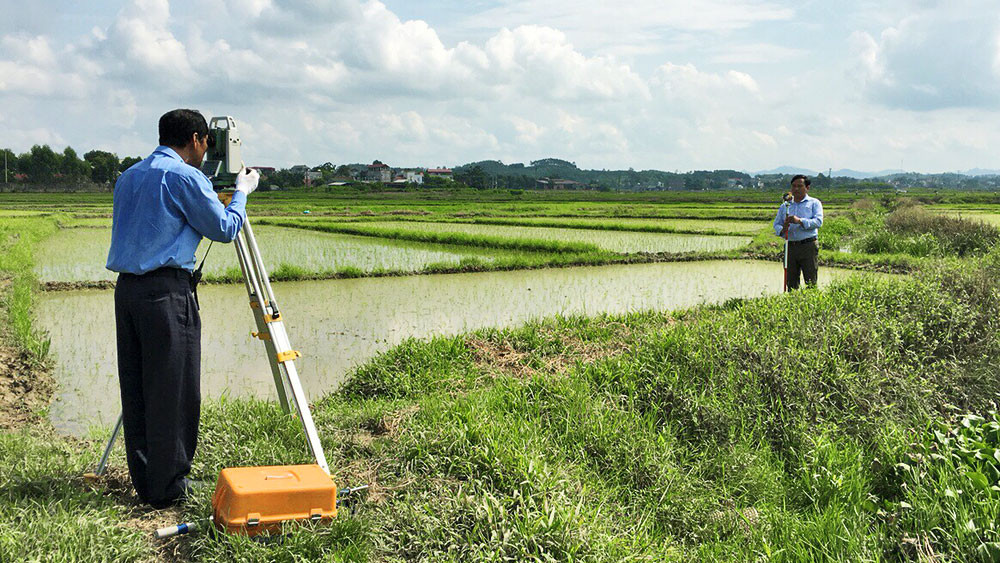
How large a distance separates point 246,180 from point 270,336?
27.5 inches

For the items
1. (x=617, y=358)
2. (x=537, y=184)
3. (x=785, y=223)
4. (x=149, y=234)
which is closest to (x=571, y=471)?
(x=617, y=358)

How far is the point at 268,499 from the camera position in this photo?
2500mm

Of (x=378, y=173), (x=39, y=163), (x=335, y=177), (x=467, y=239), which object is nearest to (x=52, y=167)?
(x=39, y=163)

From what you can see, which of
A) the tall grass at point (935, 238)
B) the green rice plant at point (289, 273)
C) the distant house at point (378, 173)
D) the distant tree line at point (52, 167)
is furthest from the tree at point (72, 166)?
the tall grass at point (935, 238)

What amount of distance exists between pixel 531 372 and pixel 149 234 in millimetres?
3058

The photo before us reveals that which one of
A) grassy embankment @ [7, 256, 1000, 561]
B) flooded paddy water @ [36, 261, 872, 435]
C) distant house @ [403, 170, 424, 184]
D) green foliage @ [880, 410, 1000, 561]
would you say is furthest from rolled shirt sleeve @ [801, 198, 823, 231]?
distant house @ [403, 170, 424, 184]

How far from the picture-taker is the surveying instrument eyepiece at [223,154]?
3010mm

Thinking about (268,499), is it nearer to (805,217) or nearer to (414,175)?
(805,217)

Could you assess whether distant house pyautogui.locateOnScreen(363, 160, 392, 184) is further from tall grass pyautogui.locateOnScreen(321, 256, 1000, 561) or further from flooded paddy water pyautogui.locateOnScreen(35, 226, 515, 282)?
tall grass pyautogui.locateOnScreen(321, 256, 1000, 561)

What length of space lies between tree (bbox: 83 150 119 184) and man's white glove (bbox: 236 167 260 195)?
159 ft

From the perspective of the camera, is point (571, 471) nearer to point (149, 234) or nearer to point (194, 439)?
point (194, 439)

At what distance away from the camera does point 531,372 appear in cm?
513

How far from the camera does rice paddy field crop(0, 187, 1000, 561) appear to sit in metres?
2.71

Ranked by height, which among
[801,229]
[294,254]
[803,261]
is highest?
[801,229]
